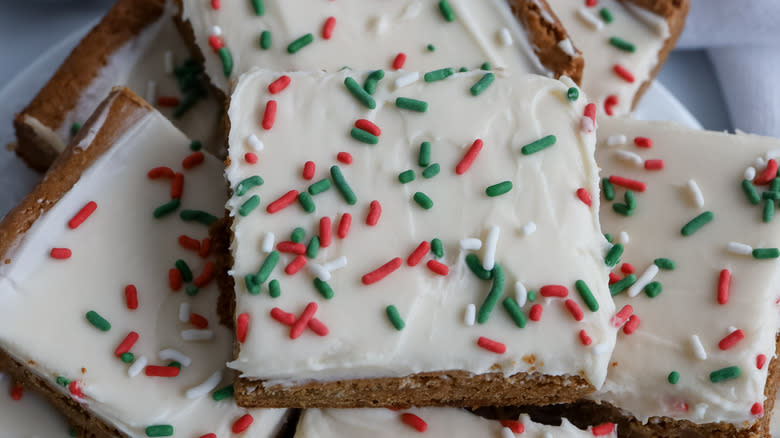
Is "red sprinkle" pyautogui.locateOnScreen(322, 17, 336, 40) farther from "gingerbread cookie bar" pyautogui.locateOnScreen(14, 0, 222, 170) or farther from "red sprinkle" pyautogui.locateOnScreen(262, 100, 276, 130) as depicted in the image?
"gingerbread cookie bar" pyautogui.locateOnScreen(14, 0, 222, 170)

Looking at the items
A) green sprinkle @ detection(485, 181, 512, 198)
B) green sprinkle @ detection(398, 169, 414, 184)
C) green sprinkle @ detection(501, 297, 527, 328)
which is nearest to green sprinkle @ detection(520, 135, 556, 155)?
green sprinkle @ detection(485, 181, 512, 198)

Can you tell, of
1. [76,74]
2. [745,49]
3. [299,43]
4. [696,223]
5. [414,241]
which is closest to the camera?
[414,241]

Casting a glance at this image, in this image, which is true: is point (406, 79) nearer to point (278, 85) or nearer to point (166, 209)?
point (278, 85)

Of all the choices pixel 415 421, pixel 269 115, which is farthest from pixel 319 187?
pixel 415 421

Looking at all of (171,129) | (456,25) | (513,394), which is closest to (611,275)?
(513,394)

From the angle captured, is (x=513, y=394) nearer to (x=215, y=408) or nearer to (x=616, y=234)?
(x=616, y=234)

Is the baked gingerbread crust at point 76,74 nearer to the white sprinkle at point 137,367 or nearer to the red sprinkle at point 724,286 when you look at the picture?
the white sprinkle at point 137,367
